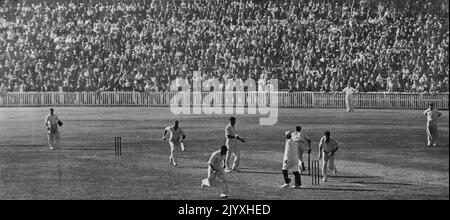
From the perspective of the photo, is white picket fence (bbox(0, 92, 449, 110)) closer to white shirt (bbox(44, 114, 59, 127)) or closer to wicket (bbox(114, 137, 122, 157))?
wicket (bbox(114, 137, 122, 157))

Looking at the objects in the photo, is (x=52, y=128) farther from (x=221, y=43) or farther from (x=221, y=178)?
(x=221, y=43)

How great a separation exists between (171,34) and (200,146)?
17599 mm

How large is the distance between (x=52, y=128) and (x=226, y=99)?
16.2m

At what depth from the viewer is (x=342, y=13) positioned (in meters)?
40.0

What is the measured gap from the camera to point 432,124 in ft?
78.5

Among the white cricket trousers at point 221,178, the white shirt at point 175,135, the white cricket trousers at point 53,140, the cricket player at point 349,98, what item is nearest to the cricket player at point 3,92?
the white cricket trousers at point 53,140

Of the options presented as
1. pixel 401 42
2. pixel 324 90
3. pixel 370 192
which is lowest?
pixel 370 192

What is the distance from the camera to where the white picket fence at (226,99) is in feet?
126

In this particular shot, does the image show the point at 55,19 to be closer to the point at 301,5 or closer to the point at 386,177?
the point at 301,5

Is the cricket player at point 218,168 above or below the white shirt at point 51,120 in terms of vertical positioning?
below

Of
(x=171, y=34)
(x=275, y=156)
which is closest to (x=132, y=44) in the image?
(x=171, y=34)

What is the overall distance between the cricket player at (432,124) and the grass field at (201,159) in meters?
0.53

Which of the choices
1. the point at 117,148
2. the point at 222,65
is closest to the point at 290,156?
the point at 117,148

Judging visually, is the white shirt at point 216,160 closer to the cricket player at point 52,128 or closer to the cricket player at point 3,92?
the cricket player at point 52,128
